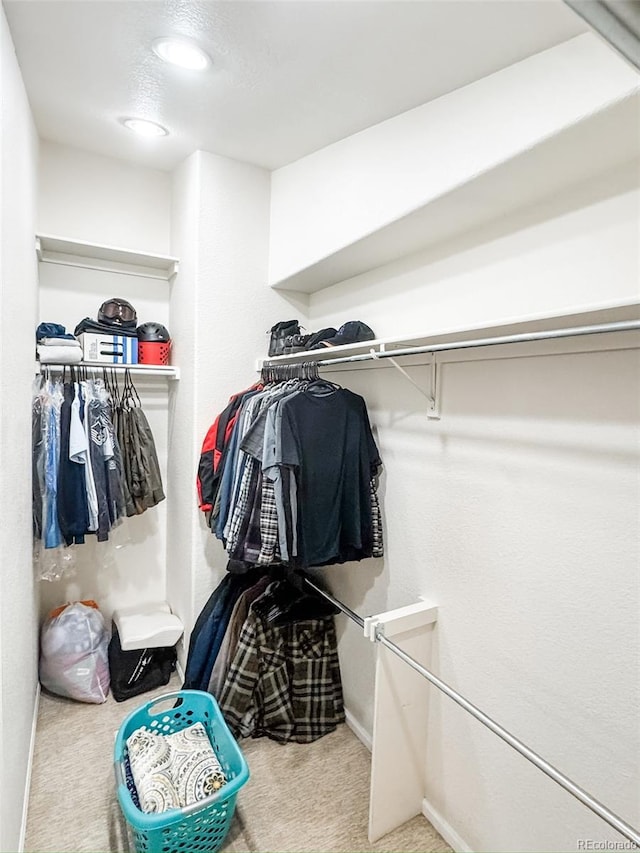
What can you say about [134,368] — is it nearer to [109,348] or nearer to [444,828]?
[109,348]

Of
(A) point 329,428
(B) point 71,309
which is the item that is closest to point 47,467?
(B) point 71,309

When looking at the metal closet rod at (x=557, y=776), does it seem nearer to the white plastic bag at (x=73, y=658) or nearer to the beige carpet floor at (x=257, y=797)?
the beige carpet floor at (x=257, y=797)

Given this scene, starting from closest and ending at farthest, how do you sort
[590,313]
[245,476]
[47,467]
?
[590,313] < [245,476] < [47,467]

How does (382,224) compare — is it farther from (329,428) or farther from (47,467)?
(47,467)

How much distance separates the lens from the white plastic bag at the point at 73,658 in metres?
2.37

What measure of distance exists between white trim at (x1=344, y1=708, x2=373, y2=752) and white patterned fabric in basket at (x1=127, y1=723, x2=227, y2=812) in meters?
0.74

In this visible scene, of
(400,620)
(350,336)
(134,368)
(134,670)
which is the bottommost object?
(134,670)

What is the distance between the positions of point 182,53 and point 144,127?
2.14 ft

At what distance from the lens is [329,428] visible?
1956mm

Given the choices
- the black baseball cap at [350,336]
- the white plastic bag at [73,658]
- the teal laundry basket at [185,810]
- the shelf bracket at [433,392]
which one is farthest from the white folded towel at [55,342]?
the teal laundry basket at [185,810]

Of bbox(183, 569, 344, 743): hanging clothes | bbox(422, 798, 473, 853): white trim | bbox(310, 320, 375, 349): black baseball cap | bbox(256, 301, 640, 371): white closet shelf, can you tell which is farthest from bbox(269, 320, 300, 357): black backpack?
bbox(422, 798, 473, 853): white trim

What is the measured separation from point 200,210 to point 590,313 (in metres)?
1.93

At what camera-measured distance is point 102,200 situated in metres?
2.57

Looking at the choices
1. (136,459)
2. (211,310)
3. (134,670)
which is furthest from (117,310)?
(134,670)
